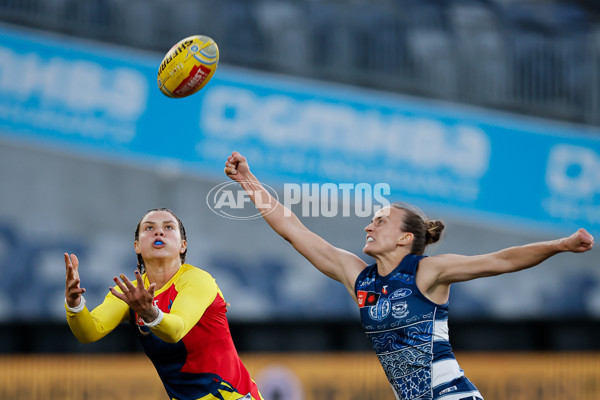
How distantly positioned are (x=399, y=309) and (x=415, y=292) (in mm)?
132

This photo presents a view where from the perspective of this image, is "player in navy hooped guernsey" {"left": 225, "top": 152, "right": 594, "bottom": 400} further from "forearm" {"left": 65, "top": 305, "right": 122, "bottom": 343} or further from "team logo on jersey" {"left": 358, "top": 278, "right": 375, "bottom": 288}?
"forearm" {"left": 65, "top": 305, "right": 122, "bottom": 343}

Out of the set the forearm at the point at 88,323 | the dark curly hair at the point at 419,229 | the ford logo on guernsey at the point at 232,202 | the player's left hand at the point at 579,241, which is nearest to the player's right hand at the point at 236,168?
the dark curly hair at the point at 419,229

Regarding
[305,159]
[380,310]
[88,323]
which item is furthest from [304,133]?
[88,323]

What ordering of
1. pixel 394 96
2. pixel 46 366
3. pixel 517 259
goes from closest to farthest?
1. pixel 517 259
2. pixel 46 366
3. pixel 394 96

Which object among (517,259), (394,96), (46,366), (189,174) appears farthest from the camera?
(394,96)

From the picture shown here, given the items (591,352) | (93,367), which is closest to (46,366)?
(93,367)

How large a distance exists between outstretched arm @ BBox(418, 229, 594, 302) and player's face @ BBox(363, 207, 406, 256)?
0.22 m

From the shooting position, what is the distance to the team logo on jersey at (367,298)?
4.76m

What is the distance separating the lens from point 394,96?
11.9 m

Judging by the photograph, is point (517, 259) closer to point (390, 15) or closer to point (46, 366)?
point (46, 366)

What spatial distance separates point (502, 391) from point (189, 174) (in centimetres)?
502

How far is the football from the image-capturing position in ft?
18.8

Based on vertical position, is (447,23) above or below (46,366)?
above

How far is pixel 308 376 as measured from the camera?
10383mm
